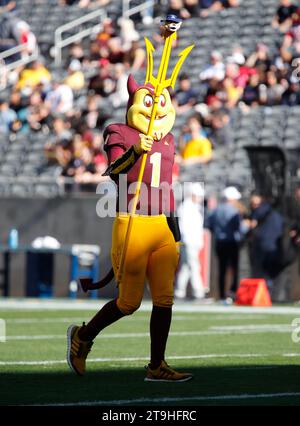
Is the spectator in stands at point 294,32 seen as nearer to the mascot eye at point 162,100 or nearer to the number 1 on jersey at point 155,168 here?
the mascot eye at point 162,100

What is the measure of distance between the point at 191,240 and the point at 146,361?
9.76m

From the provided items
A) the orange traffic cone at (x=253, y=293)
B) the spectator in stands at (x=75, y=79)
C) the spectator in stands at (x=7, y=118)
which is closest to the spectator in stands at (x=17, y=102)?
the spectator in stands at (x=7, y=118)

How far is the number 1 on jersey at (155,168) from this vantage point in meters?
8.61

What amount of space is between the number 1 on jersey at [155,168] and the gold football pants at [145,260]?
224 mm

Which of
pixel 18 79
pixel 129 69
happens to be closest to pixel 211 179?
pixel 129 69

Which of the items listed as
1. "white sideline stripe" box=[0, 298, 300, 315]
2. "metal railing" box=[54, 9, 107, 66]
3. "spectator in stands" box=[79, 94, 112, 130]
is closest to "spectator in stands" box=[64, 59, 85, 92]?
Result: "spectator in stands" box=[79, 94, 112, 130]

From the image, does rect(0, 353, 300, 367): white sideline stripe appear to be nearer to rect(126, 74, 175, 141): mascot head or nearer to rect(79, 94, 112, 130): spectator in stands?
rect(126, 74, 175, 141): mascot head

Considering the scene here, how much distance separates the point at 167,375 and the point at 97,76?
17032 millimetres

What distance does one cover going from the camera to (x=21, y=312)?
15945 millimetres

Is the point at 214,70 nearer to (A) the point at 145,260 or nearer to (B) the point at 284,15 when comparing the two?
(B) the point at 284,15

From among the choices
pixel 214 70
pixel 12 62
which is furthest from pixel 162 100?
pixel 12 62

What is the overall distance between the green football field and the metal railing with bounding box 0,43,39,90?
510 inches

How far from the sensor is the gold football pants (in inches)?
333

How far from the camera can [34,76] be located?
88.5 ft
